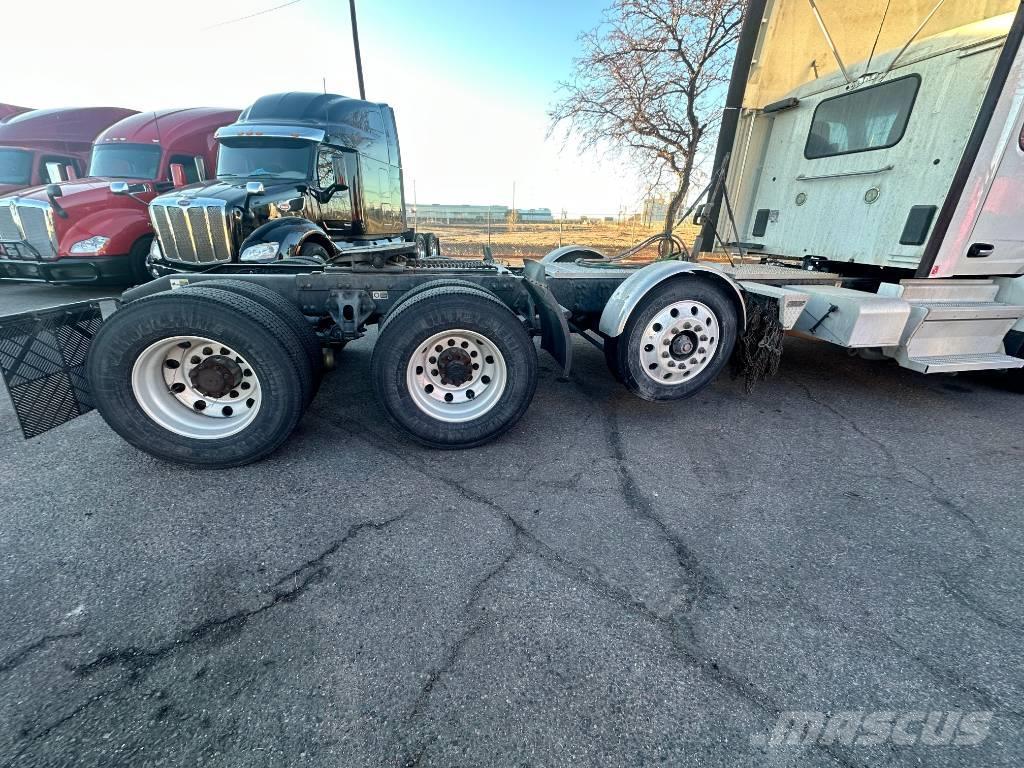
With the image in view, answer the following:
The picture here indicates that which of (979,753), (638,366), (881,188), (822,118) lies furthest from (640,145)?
(979,753)

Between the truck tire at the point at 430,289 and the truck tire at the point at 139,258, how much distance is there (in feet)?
24.1

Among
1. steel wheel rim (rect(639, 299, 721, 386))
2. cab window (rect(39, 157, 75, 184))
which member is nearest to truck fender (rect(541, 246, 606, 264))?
steel wheel rim (rect(639, 299, 721, 386))

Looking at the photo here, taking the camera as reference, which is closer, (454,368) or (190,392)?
(190,392)

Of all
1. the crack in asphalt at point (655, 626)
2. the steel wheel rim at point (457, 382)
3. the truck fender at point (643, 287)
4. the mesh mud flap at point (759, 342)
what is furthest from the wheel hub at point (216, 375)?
the mesh mud flap at point (759, 342)

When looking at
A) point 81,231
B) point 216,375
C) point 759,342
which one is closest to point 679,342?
point 759,342

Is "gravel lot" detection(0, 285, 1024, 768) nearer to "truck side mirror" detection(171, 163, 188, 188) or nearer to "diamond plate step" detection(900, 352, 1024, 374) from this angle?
"diamond plate step" detection(900, 352, 1024, 374)

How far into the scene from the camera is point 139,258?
25.9ft

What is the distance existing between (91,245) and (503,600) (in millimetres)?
9563

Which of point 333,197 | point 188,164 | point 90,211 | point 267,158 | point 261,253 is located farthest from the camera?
point 188,164

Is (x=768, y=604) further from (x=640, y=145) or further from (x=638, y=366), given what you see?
(x=640, y=145)

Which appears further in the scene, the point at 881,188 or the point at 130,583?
A: the point at 881,188

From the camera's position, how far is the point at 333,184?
21.7 feet

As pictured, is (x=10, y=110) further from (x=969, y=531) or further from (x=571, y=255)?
(x=969, y=531)

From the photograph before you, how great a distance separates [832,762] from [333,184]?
760 cm
